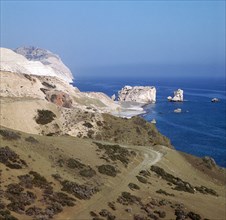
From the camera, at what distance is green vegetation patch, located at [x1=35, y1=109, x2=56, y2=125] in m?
76.6

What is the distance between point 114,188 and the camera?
4194 cm

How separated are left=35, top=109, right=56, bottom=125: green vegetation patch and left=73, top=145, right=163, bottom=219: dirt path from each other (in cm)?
2245

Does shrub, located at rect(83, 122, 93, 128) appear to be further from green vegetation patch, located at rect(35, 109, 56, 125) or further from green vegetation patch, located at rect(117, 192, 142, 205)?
green vegetation patch, located at rect(117, 192, 142, 205)

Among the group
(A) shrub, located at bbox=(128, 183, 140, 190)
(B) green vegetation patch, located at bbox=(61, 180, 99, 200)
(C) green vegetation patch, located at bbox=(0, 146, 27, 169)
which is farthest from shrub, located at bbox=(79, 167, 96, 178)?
(C) green vegetation patch, located at bbox=(0, 146, 27, 169)

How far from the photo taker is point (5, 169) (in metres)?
36.2

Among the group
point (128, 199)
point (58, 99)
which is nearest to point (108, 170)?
point (128, 199)

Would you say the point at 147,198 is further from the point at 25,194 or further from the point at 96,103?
the point at 96,103

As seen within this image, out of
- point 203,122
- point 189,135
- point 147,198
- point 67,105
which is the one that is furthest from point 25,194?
point 203,122

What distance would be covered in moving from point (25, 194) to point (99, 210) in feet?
20.5

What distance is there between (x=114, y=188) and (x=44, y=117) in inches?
1522

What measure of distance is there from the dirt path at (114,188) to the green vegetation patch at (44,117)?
22.4 meters

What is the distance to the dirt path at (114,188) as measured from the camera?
113 feet

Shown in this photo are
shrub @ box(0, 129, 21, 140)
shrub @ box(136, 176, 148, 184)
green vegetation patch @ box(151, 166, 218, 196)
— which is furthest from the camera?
green vegetation patch @ box(151, 166, 218, 196)

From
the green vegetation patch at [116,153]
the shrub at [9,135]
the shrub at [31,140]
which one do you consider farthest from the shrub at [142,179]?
the shrub at [9,135]
